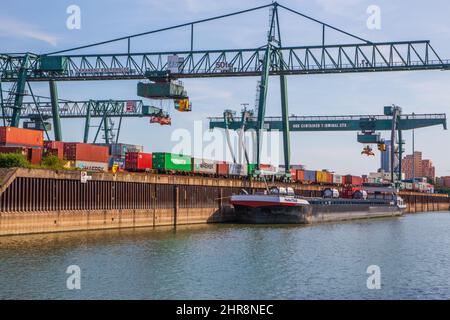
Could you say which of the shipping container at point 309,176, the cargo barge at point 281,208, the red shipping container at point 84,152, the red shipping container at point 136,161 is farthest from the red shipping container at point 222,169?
the shipping container at point 309,176

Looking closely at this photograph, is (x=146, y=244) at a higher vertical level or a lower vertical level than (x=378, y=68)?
lower

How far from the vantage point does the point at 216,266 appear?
121ft

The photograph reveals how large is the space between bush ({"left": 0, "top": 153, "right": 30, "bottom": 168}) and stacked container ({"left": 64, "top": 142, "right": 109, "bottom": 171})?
30.9 feet

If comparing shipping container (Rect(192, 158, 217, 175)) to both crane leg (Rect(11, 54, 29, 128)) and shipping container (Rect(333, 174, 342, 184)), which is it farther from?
shipping container (Rect(333, 174, 342, 184))

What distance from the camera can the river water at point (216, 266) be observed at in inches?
1171

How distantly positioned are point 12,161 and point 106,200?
394 inches

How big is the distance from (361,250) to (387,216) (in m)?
65.5

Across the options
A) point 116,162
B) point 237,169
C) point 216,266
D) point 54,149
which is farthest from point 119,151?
point 216,266

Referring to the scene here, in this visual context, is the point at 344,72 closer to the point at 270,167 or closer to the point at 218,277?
the point at 270,167

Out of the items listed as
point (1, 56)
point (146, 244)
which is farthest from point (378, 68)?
point (1, 56)

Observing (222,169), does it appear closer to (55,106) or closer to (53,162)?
(55,106)

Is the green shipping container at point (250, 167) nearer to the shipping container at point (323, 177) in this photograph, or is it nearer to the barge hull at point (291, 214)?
the barge hull at point (291, 214)

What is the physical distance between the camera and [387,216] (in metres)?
110

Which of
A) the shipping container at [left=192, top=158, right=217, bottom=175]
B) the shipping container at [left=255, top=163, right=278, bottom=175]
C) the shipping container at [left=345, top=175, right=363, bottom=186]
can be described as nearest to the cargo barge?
the shipping container at [left=192, top=158, right=217, bottom=175]
